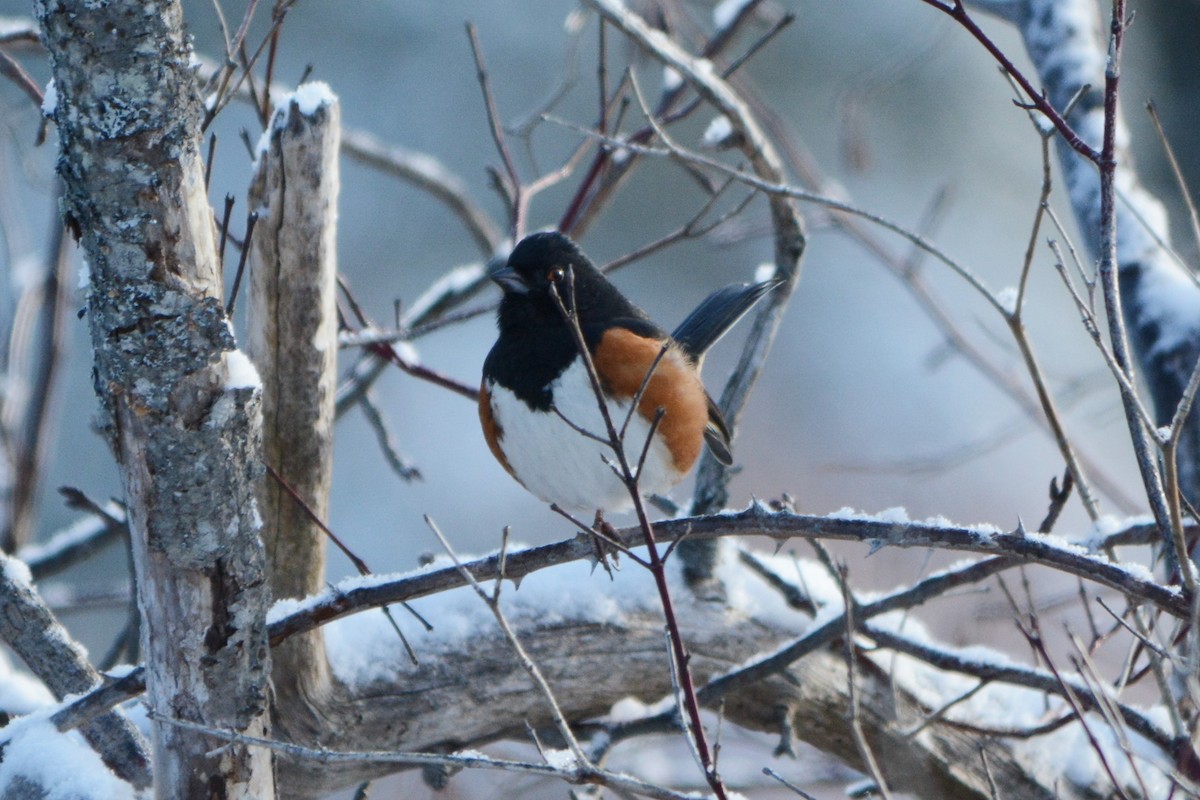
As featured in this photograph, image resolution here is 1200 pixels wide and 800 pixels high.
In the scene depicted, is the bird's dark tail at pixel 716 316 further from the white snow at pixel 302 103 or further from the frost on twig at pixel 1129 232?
the white snow at pixel 302 103

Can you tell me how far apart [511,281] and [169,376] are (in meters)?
1.05

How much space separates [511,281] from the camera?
2.31 meters

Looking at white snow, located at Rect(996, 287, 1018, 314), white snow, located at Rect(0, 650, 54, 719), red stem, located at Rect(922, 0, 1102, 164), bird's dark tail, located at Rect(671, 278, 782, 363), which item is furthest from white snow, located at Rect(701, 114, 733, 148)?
white snow, located at Rect(0, 650, 54, 719)

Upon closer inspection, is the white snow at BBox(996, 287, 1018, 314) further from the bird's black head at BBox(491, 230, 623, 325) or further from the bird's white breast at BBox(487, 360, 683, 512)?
the bird's black head at BBox(491, 230, 623, 325)

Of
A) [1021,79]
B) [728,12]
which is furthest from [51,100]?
[728,12]

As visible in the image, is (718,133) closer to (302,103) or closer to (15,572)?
(302,103)

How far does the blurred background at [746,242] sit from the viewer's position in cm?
745

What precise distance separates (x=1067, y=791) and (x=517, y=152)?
7293 mm

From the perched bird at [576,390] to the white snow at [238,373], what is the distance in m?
0.79

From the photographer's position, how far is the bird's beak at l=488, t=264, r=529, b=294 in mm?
2301

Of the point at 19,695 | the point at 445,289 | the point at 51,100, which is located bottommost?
the point at 19,695

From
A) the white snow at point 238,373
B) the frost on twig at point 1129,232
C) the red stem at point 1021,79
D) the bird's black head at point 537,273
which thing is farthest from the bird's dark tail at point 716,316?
the white snow at point 238,373

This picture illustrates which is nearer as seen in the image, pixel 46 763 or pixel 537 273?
pixel 46 763

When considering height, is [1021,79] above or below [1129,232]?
below
